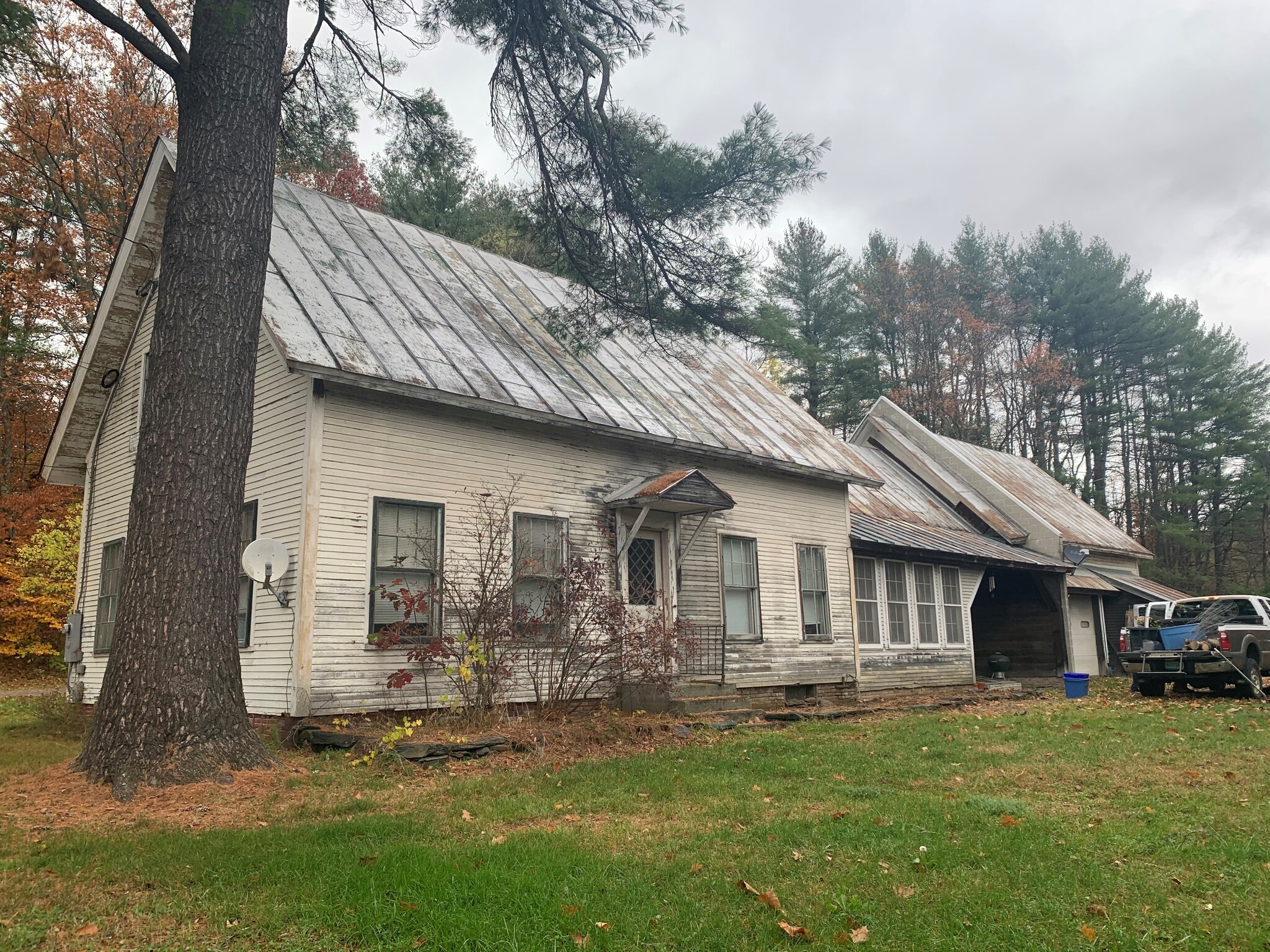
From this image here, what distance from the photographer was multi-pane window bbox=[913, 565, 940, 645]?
64.1 feet

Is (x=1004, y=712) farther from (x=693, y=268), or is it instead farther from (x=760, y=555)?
(x=693, y=268)

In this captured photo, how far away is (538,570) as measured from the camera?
12.0 m

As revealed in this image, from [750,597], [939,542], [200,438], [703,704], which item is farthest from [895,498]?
[200,438]

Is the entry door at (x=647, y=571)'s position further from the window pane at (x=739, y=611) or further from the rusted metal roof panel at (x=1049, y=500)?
the rusted metal roof panel at (x=1049, y=500)

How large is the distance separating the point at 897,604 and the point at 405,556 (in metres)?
11.7

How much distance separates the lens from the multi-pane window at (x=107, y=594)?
1401 centimetres

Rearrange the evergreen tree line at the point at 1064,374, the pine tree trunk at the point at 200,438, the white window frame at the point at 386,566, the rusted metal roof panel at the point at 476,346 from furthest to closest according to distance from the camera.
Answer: the evergreen tree line at the point at 1064,374 → the rusted metal roof panel at the point at 476,346 → the white window frame at the point at 386,566 → the pine tree trunk at the point at 200,438

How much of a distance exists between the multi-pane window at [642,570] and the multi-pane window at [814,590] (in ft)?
11.3

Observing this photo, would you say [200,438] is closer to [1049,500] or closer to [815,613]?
[815,613]

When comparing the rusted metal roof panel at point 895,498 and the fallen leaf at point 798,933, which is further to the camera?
the rusted metal roof panel at point 895,498

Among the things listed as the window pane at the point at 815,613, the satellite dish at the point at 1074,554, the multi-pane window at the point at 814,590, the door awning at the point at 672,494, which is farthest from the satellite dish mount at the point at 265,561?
the satellite dish at the point at 1074,554

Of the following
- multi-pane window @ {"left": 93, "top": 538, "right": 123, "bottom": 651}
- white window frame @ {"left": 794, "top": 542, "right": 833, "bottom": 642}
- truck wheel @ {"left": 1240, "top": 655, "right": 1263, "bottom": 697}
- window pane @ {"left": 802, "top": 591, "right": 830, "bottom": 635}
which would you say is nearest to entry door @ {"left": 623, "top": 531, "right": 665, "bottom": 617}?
white window frame @ {"left": 794, "top": 542, "right": 833, "bottom": 642}

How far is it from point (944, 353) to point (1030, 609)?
2045 cm

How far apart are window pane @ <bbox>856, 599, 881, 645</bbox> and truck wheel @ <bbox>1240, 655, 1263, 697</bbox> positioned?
21.9 ft
